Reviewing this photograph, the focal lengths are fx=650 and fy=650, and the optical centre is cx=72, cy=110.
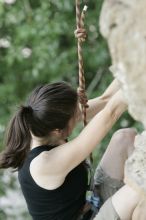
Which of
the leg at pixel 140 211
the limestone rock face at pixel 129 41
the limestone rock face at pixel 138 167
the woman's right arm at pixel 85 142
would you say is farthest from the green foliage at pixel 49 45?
the limestone rock face at pixel 129 41

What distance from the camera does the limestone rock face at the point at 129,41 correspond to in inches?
46.3

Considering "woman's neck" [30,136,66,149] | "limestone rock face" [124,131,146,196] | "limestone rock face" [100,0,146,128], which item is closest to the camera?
"limestone rock face" [100,0,146,128]

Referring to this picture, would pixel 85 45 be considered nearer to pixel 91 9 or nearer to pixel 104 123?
pixel 91 9

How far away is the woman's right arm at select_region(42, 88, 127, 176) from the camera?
1708mm

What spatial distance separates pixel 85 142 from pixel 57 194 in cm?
22

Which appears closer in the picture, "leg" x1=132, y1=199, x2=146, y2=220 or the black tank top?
"leg" x1=132, y1=199, x2=146, y2=220

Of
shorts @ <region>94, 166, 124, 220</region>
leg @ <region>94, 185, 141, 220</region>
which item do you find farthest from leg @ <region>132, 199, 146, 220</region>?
shorts @ <region>94, 166, 124, 220</region>

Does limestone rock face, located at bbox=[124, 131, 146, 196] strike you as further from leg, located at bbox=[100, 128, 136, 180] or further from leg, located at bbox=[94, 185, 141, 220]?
leg, located at bbox=[100, 128, 136, 180]

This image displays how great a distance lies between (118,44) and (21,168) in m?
0.80

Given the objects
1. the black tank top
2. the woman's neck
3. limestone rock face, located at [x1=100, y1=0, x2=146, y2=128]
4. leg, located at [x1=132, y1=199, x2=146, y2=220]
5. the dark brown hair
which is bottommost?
the black tank top

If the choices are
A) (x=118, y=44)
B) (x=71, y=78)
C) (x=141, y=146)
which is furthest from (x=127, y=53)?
(x=71, y=78)

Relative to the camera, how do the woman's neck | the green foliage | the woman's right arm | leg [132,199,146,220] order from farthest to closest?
the green foliage → the woman's neck → the woman's right arm → leg [132,199,146,220]

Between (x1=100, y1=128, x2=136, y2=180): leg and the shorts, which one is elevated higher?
(x1=100, y1=128, x2=136, y2=180): leg

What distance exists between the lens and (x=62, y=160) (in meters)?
1.76
